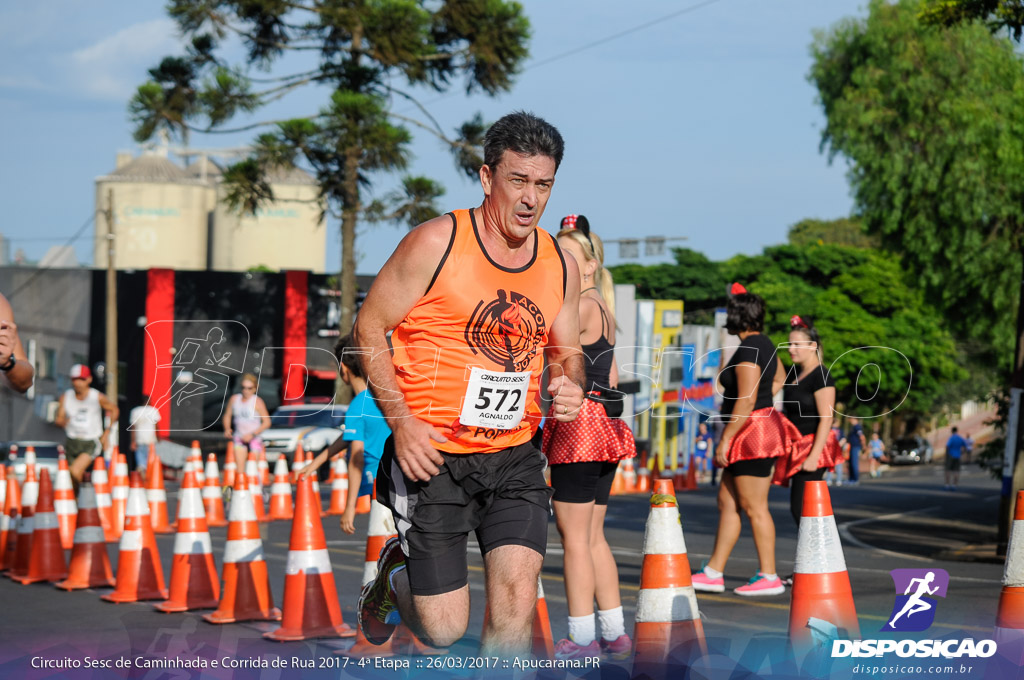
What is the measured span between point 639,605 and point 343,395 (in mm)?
23897

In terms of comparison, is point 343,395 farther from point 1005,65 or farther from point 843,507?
point 1005,65

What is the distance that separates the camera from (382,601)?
15.3 ft

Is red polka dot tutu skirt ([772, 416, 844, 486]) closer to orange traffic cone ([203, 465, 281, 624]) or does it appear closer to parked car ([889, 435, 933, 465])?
orange traffic cone ([203, 465, 281, 624])

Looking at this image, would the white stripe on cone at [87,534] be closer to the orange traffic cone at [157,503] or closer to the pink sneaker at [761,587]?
the orange traffic cone at [157,503]

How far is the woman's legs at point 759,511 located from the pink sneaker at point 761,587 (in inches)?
2.5

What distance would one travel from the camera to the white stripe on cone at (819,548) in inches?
180

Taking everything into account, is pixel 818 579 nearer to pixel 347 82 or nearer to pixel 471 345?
pixel 471 345

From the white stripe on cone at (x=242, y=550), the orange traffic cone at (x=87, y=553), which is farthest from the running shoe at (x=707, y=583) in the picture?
the orange traffic cone at (x=87, y=553)

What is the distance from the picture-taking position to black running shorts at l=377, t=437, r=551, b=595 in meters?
4.12

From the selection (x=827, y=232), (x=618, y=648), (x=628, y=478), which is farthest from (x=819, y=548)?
(x=827, y=232)

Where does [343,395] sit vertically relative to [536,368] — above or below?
below

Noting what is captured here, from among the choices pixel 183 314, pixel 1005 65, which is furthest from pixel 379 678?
pixel 183 314

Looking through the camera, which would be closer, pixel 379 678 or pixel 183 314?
pixel 379 678

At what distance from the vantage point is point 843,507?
20.0 m
